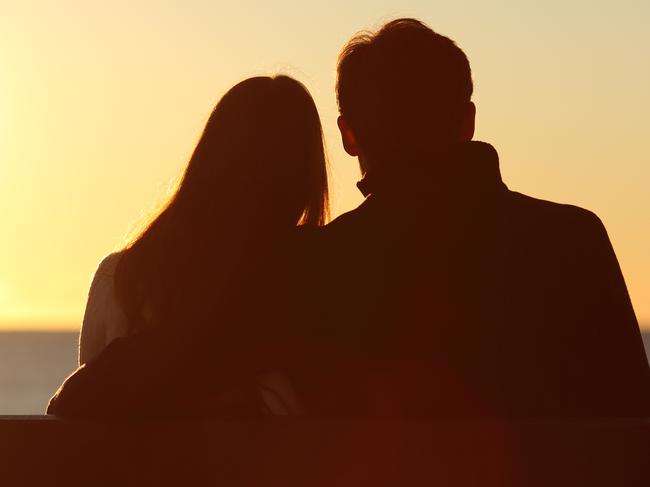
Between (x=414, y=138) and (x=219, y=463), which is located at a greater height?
(x=414, y=138)

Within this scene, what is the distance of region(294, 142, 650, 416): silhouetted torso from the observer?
4.07 m

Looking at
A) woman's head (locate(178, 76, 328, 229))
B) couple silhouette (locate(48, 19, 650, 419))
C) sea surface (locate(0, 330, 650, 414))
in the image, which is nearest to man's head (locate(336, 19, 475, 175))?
couple silhouette (locate(48, 19, 650, 419))

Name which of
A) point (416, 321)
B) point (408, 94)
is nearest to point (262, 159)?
point (408, 94)

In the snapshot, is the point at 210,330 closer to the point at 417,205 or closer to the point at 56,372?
the point at 417,205

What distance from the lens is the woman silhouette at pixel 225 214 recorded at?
4.42 m

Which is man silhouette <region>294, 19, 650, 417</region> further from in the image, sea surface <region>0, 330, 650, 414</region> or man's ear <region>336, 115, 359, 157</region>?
sea surface <region>0, 330, 650, 414</region>

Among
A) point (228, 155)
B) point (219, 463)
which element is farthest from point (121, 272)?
point (219, 463)

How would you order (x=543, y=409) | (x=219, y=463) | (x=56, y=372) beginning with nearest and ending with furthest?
(x=219, y=463) < (x=543, y=409) < (x=56, y=372)

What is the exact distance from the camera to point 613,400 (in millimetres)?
4141

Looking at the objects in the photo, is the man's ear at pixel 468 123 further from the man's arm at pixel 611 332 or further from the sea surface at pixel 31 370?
the sea surface at pixel 31 370

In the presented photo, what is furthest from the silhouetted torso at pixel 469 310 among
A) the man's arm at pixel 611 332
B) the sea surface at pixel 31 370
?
the sea surface at pixel 31 370

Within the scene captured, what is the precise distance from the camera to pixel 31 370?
89.4 metres

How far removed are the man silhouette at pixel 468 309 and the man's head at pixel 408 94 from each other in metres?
0.21

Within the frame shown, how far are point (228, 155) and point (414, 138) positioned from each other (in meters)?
0.63
